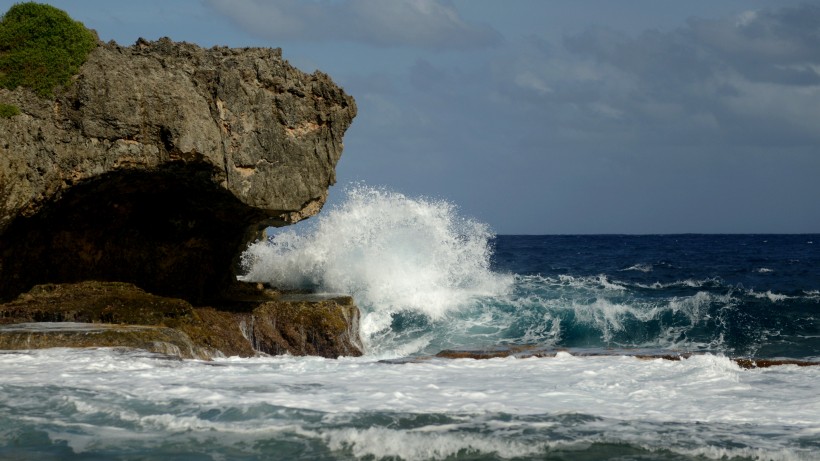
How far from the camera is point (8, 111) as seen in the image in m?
11.4

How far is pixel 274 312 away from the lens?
44.0 feet

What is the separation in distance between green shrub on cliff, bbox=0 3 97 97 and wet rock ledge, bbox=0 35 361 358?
0.53 feet

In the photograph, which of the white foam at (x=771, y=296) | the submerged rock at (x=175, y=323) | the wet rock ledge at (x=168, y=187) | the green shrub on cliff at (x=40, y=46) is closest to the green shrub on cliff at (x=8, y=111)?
the wet rock ledge at (x=168, y=187)

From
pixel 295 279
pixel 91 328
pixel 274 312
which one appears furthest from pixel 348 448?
pixel 295 279

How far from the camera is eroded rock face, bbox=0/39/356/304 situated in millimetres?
11758

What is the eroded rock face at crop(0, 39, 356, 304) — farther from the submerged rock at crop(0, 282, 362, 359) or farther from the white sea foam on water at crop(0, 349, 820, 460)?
the white sea foam on water at crop(0, 349, 820, 460)

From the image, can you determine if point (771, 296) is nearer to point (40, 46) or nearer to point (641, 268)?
point (641, 268)

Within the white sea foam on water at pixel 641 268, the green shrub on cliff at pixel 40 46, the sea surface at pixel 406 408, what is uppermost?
the green shrub on cliff at pixel 40 46

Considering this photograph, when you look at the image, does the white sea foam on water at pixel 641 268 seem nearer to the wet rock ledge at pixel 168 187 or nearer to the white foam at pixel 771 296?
the white foam at pixel 771 296

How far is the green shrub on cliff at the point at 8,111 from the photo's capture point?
11.4 m

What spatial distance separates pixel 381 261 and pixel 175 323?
7.22 m

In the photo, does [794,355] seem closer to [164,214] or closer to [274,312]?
[274,312]

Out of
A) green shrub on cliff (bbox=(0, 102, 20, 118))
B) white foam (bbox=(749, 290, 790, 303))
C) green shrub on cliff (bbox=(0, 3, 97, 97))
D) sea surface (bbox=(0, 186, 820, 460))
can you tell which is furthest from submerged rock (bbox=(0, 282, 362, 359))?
white foam (bbox=(749, 290, 790, 303))

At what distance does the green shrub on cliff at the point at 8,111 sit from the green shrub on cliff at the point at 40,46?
1.43 ft
